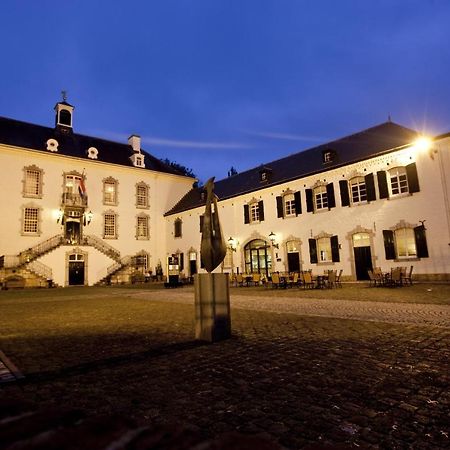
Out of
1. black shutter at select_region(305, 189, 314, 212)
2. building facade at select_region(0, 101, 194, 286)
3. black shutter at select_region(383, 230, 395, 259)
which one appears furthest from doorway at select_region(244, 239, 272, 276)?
building facade at select_region(0, 101, 194, 286)

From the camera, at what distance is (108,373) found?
3.92 meters

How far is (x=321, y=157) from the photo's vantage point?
76.8 feet

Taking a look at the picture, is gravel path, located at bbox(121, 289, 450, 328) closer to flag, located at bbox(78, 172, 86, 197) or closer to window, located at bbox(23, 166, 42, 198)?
flag, located at bbox(78, 172, 86, 197)

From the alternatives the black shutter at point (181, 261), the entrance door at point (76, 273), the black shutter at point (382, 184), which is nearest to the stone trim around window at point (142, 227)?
the black shutter at point (181, 261)

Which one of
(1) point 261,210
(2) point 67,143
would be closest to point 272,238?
(1) point 261,210

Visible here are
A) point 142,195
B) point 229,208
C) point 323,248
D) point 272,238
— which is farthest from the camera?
point 142,195

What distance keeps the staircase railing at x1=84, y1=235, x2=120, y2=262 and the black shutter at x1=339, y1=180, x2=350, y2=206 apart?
20.5 m

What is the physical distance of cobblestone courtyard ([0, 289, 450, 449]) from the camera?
101 inches

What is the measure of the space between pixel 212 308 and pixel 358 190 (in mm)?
17269

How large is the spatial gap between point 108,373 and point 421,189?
725 inches

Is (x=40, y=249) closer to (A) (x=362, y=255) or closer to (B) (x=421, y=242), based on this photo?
(A) (x=362, y=255)

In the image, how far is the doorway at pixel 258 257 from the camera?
24.7 meters

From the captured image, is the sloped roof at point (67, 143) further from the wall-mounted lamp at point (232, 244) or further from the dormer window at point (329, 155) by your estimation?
the dormer window at point (329, 155)

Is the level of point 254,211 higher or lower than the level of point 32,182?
lower
